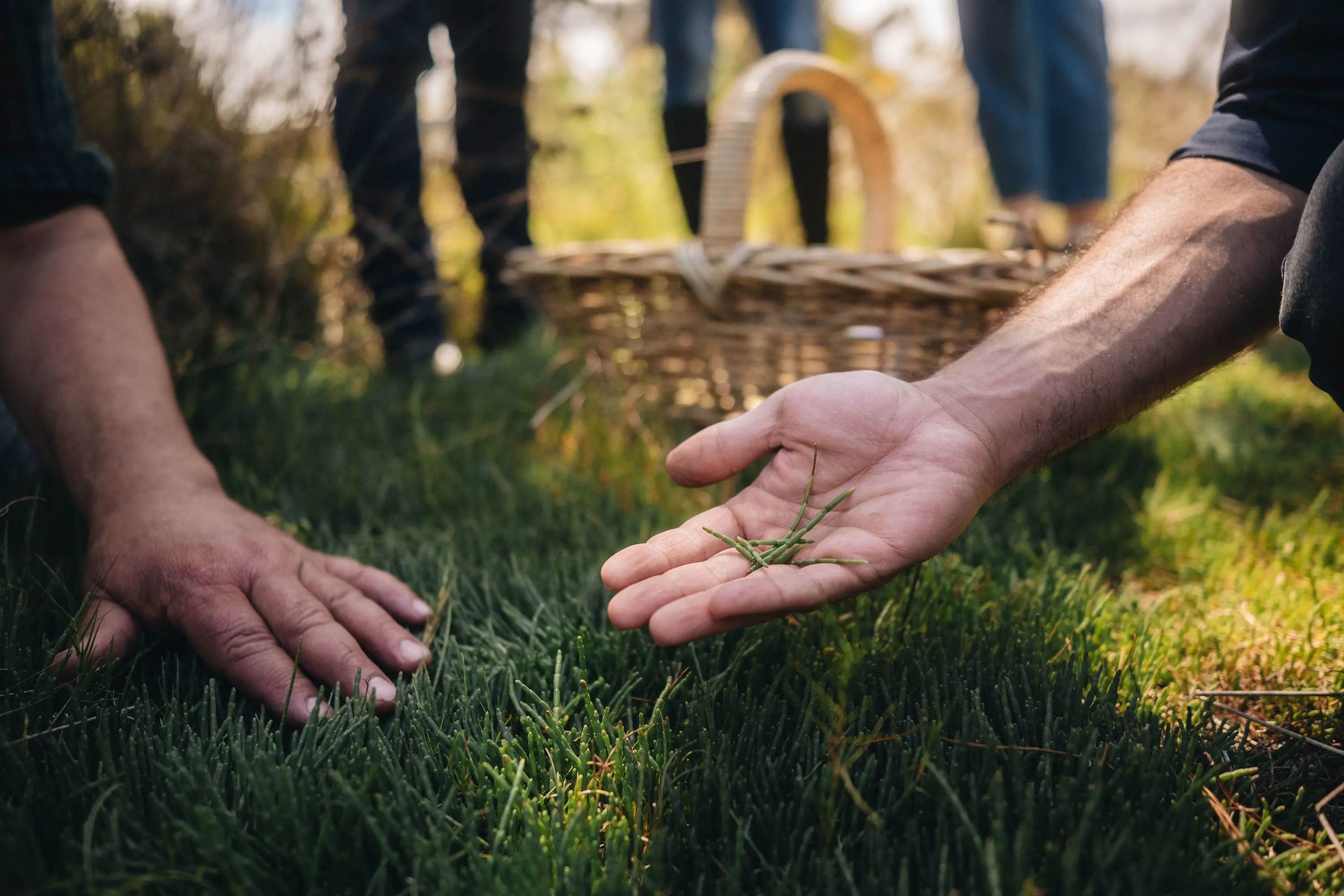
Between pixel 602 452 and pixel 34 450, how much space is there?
102 centimetres

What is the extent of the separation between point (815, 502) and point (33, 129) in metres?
1.28

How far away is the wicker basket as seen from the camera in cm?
173

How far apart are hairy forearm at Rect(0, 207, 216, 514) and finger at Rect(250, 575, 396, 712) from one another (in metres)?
0.24

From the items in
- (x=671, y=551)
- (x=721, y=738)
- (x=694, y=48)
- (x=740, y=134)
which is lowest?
(x=721, y=738)

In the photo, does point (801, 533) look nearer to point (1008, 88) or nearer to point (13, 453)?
point (13, 453)

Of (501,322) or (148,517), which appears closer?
(148,517)

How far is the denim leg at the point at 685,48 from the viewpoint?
2.83 meters

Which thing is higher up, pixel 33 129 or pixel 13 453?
pixel 33 129

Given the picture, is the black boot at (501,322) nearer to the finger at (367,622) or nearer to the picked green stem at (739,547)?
the finger at (367,622)

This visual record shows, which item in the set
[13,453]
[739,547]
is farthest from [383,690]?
[13,453]

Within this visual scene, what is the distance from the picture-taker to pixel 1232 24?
1.22 meters

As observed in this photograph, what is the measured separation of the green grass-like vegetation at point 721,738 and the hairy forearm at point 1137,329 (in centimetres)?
26

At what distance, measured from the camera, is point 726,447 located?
1119 mm

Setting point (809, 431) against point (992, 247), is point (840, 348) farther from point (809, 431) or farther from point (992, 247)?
point (992, 247)
